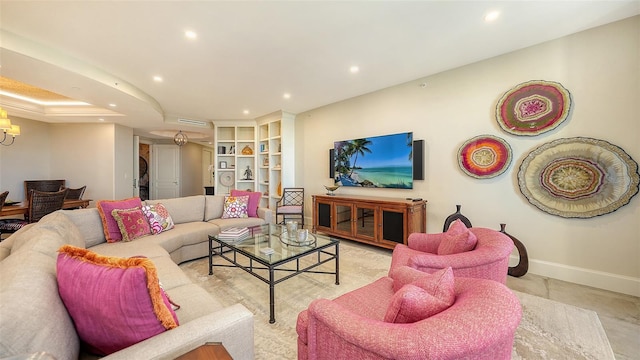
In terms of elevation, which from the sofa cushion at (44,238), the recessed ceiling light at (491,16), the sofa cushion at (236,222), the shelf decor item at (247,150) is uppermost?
the recessed ceiling light at (491,16)

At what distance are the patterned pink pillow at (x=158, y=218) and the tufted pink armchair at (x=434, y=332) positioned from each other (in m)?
2.69

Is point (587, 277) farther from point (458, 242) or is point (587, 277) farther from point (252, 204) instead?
point (252, 204)

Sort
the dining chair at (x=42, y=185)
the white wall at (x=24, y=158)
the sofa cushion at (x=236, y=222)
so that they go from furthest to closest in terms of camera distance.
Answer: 1. the dining chair at (x=42, y=185)
2. the white wall at (x=24, y=158)
3. the sofa cushion at (x=236, y=222)

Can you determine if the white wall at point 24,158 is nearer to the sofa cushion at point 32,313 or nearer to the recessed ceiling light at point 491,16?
the sofa cushion at point 32,313

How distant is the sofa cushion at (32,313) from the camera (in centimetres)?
71

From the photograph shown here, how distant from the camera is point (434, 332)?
0.72 meters

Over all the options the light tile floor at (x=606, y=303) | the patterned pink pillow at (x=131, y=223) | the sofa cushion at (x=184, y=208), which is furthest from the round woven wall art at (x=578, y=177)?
the patterned pink pillow at (x=131, y=223)

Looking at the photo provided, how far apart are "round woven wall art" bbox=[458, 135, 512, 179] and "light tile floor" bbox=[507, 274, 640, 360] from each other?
1.26 meters

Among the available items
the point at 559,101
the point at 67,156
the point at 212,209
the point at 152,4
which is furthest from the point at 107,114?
the point at 559,101

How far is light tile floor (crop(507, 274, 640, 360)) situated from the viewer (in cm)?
169

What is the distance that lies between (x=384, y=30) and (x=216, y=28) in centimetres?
164

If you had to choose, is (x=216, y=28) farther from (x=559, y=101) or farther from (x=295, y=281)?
(x=559, y=101)

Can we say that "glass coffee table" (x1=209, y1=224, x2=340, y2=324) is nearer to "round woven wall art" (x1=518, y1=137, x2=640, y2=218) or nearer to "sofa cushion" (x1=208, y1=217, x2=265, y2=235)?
"sofa cushion" (x1=208, y1=217, x2=265, y2=235)

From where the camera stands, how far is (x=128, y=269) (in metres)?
0.92
